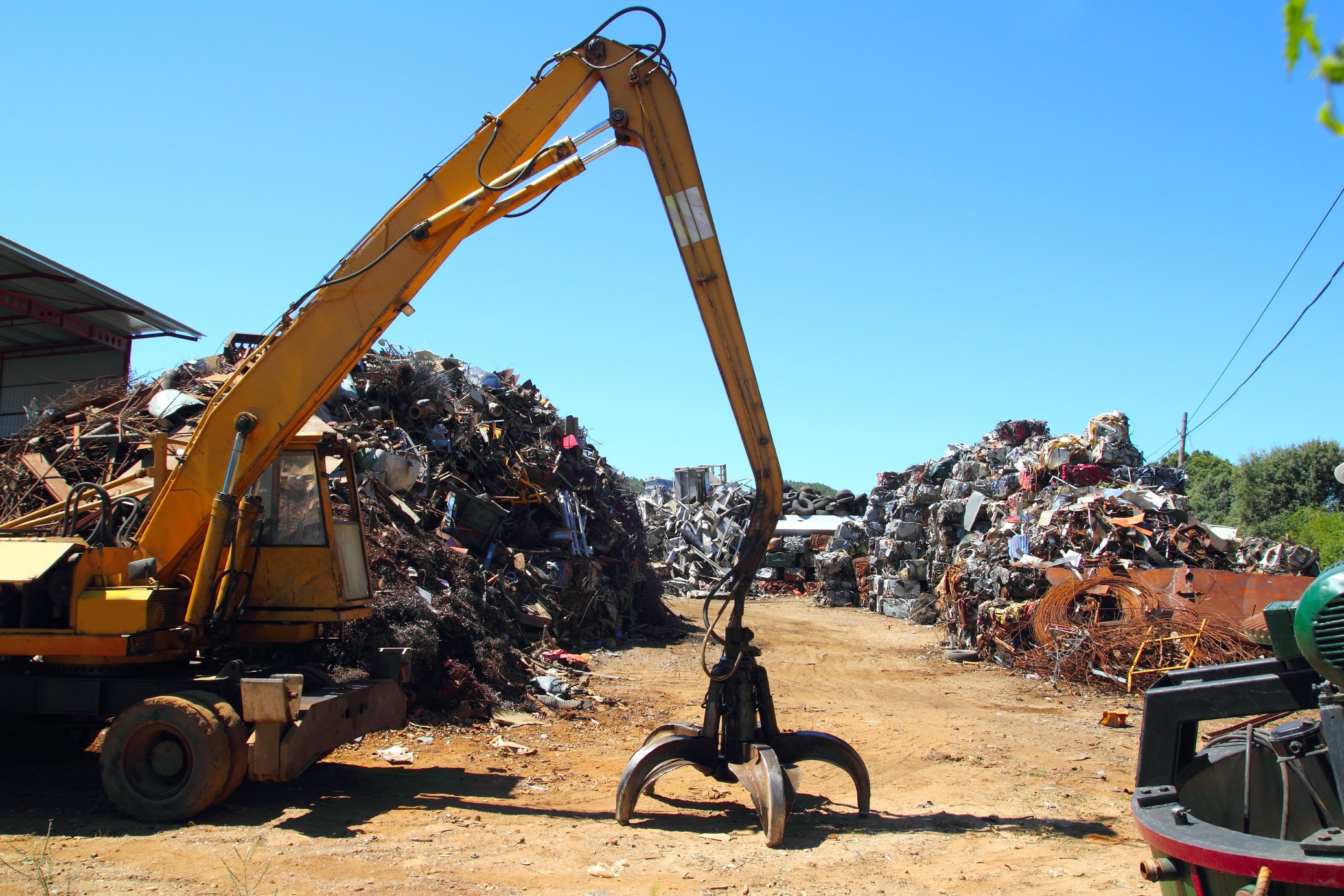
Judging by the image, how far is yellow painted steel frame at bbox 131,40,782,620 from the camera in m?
6.45

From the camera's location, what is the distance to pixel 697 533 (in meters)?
28.2

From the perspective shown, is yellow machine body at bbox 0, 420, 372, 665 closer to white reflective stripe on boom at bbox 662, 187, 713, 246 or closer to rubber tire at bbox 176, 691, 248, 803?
rubber tire at bbox 176, 691, 248, 803

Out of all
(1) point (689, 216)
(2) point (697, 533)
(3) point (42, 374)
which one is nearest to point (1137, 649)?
(1) point (689, 216)

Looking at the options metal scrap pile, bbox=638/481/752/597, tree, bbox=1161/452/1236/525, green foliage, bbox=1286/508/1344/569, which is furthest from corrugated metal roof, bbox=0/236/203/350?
tree, bbox=1161/452/1236/525

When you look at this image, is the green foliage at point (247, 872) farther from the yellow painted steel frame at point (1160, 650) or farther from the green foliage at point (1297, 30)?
the yellow painted steel frame at point (1160, 650)

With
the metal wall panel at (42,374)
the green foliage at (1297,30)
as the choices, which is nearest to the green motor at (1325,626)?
the green foliage at (1297,30)

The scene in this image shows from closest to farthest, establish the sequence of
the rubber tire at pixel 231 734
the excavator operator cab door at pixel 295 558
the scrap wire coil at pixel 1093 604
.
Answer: the rubber tire at pixel 231 734, the excavator operator cab door at pixel 295 558, the scrap wire coil at pixel 1093 604

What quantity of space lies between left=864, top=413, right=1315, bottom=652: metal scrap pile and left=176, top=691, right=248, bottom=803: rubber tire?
37.3 ft

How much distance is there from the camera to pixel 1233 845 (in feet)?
8.71

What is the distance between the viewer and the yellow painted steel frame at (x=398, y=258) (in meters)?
6.45

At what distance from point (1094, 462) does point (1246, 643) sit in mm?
6499

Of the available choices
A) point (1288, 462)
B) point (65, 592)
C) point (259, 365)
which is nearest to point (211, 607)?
point (65, 592)

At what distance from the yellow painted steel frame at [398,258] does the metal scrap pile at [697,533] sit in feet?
61.9

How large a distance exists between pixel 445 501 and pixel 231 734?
7783 millimetres
